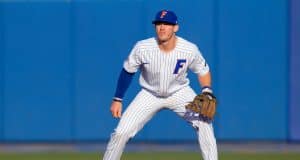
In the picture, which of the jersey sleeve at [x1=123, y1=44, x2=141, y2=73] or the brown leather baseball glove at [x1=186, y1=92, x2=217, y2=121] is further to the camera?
the jersey sleeve at [x1=123, y1=44, x2=141, y2=73]

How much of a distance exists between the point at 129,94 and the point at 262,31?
206 centimetres

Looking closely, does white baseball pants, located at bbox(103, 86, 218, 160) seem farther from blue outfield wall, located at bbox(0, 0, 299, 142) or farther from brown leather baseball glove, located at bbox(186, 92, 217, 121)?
blue outfield wall, located at bbox(0, 0, 299, 142)

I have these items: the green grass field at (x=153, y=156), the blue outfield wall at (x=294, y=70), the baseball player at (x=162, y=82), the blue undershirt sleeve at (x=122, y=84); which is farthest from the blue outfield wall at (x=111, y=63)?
the blue undershirt sleeve at (x=122, y=84)

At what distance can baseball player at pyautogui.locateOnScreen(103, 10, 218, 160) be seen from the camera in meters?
7.34

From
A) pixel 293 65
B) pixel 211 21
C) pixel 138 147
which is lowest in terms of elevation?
pixel 138 147

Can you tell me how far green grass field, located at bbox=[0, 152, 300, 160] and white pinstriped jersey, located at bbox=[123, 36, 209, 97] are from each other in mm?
2135

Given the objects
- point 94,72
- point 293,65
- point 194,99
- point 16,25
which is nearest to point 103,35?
point 94,72

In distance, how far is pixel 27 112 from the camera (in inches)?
447

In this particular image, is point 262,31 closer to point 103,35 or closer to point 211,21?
point 211,21

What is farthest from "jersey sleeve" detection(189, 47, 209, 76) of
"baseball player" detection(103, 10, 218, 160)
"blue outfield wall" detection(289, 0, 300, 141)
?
"blue outfield wall" detection(289, 0, 300, 141)

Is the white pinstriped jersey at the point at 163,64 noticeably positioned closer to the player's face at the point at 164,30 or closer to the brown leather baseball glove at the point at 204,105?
the player's face at the point at 164,30

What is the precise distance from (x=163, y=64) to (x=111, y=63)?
379 cm

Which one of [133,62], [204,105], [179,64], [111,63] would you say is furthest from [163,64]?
[111,63]

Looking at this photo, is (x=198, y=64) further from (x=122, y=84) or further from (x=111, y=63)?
(x=111, y=63)
